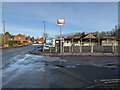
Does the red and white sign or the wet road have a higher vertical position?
the red and white sign

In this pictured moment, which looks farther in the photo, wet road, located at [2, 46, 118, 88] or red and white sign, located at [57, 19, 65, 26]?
red and white sign, located at [57, 19, 65, 26]

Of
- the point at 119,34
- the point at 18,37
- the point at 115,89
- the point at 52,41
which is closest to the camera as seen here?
the point at 115,89

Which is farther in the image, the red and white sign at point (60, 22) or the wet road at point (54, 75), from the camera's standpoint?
the red and white sign at point (60, 22)

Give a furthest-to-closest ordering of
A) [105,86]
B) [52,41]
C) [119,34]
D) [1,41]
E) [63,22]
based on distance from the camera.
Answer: [119,34], [1,41], [52,41], [63,22], [105,86]

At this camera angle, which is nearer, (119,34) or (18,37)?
(119,34)

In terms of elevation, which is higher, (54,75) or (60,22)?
(60,22)

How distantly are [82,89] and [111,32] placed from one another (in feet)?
346

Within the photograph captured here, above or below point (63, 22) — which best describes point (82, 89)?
below

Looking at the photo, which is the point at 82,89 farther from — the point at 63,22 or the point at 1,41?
the point at 1,41

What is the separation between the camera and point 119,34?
8869cm

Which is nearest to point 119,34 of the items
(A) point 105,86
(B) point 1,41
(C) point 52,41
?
(B) point 1,41

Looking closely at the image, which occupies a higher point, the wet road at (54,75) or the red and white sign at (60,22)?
the red and white sign at (60,22)

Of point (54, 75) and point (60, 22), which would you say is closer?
point (54, 75)

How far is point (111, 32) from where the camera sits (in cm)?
11088
